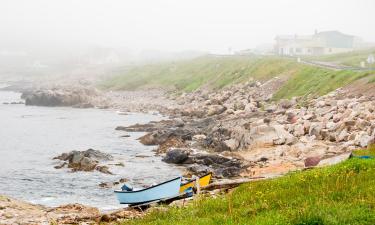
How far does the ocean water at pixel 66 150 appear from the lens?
34.5 meters

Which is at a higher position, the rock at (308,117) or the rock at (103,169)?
the rock at (308,117)

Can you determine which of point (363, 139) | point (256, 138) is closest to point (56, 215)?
point (363, 139)

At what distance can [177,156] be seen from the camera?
143 ft

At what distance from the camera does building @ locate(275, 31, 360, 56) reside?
150500mm

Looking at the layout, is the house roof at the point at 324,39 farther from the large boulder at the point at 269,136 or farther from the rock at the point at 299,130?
the large boulder at the point at 269,136

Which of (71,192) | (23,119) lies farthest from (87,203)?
(23,119)

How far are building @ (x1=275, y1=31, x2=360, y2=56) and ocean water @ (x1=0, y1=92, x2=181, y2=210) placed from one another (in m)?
79.7

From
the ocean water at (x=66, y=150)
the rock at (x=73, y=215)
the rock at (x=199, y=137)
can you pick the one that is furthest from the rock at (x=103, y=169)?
the rock at (x=73, y=215)

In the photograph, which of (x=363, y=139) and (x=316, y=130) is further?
(x=316, y=130)

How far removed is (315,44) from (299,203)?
144415 millimetres

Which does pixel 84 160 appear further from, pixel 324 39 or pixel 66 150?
pixel 324 39

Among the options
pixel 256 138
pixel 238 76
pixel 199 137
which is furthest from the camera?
pixel 238 76

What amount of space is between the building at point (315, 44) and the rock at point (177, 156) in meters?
112

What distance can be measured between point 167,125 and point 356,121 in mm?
29774
